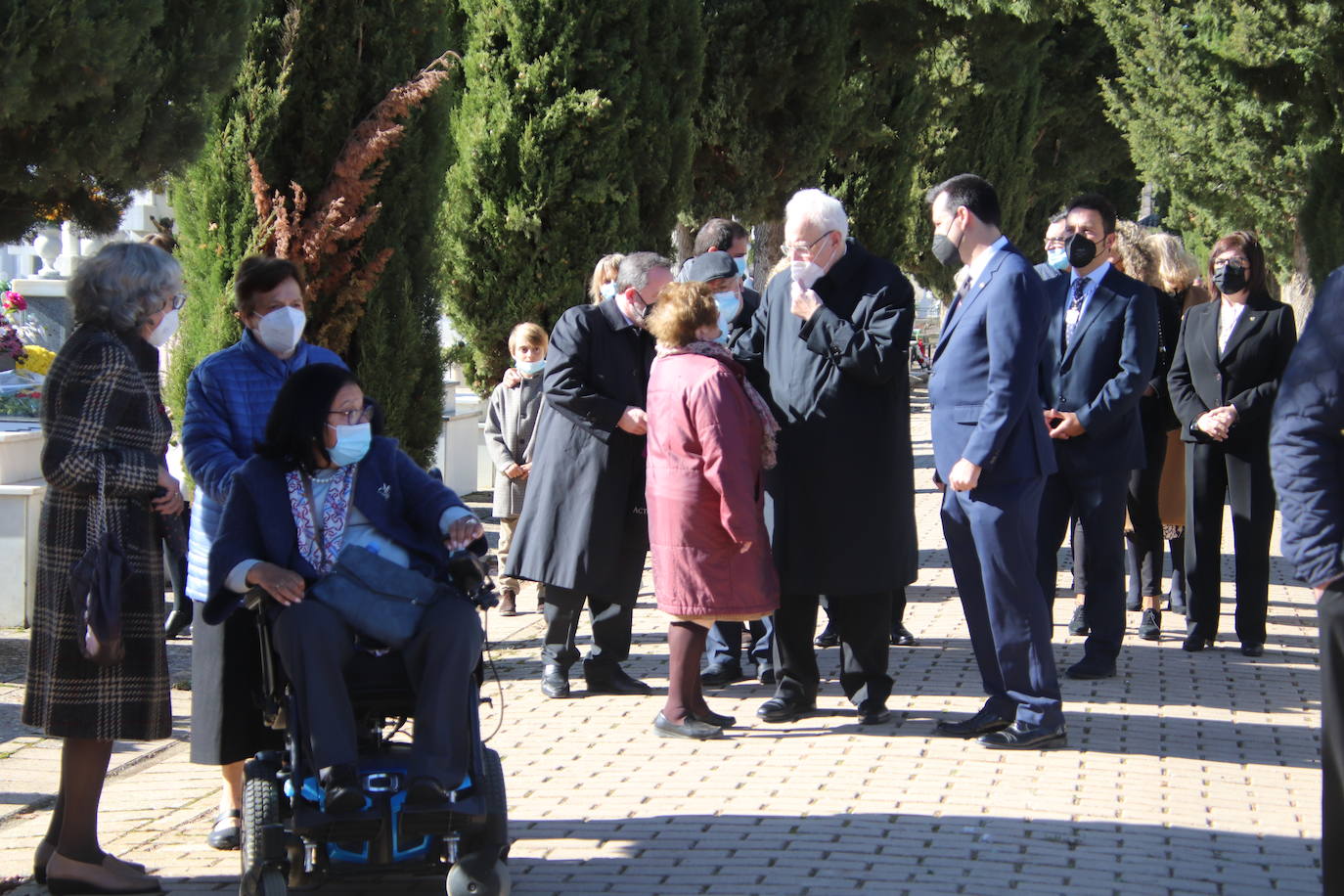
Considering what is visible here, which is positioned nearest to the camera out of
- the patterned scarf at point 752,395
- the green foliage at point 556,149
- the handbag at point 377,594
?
the handbag at point 377,594

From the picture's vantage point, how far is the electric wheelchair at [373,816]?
4.31 meters

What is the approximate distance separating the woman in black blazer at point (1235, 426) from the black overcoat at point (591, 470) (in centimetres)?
310

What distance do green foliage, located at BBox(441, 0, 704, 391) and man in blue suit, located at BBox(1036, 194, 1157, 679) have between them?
4.61 meters

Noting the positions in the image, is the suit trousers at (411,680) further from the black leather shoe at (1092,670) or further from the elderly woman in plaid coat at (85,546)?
the black leather shoe at (1092,670)

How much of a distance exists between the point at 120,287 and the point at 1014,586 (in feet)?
11.5

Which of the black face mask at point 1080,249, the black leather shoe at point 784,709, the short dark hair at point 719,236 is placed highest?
the short dark hair at point 719,236

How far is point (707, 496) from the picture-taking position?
20.7 feet

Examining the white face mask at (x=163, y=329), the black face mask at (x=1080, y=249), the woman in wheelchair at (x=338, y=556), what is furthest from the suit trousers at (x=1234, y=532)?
the white face mask at (x=163, y=329)

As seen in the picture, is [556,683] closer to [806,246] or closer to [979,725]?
[979,725]

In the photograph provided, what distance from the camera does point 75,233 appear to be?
22.6 feet

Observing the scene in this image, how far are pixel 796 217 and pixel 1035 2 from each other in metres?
12.6

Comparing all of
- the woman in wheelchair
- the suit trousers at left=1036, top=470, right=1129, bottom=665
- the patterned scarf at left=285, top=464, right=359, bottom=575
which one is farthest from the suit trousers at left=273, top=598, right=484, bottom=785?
the suit trousers at left=1036, top=470, right=1129, bottom=665

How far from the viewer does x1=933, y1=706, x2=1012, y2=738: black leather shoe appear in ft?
21.1

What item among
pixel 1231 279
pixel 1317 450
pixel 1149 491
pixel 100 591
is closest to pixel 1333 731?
pixel 1317 450
